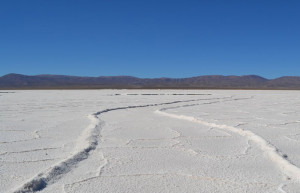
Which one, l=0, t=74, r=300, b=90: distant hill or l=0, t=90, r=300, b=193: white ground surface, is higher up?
l=0, t=74, r=300, b=90: distant hill

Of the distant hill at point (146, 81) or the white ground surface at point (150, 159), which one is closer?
the white ground surface at point (150, 159)

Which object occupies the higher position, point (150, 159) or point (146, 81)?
point (146, 81)

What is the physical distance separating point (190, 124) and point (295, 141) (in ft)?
5.43

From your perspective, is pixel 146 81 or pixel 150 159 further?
pixel 146 81

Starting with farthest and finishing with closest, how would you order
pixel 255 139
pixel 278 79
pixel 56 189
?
pixel 278 79, pixel 255 139, pixel 56 189

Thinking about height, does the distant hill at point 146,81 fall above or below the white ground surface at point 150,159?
above

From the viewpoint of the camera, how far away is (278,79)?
9456 cm

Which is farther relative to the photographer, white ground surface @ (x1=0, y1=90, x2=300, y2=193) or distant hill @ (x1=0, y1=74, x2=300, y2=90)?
distant hill @ (x1=0, y1=74, x2=300, y2=90)

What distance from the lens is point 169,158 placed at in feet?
9.24

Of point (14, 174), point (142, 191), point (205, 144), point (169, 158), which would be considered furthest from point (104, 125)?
point (142, 191)

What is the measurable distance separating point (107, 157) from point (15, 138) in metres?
1.47

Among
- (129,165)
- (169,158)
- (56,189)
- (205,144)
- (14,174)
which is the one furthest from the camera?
(205,144)

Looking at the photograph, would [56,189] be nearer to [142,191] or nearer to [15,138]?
[142,191]

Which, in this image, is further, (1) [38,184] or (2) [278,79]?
(2) [278,79]
